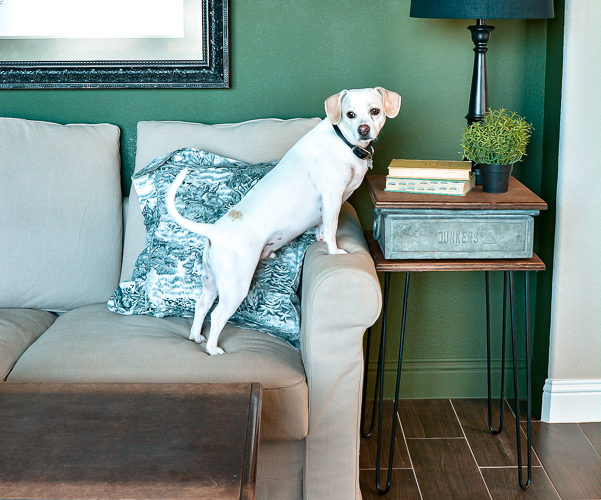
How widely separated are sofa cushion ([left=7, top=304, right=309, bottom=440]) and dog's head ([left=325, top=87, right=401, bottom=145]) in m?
0.60

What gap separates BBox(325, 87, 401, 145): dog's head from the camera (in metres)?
1.92

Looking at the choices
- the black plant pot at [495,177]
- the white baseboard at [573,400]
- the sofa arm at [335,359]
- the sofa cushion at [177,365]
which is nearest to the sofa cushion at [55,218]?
the sofa cushion at [177,365]

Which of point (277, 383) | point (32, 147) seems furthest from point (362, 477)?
point (32, 147)

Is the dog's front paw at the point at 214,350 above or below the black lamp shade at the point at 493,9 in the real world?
below

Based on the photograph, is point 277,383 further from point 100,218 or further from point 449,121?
point 449,121

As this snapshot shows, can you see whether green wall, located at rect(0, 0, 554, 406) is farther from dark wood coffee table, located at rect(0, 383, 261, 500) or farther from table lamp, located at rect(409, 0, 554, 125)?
dark wood coffee table, located at rect(0, 383, 261, 500)

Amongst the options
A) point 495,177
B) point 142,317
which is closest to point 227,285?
point 142,317

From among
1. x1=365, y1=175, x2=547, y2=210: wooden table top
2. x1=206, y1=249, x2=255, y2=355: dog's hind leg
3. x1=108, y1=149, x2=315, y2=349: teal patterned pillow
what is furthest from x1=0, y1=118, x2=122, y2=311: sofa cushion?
x1=365, y1=175, x2=547, y2=210: wooden table top

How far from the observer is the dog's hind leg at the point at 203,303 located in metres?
1.99

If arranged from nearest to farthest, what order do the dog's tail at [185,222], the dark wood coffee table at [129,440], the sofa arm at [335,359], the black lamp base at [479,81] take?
the dark wood coffee table at [129,440]
the sofa arm at [335,359]
the dog's tail at [185,222]
the black lamp base at [479,81]

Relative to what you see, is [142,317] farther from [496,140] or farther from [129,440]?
[496,140]

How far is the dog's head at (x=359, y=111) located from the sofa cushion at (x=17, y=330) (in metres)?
1.03

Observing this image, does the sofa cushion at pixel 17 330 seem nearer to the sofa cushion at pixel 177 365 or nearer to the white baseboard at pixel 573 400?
the sofa cushion at pixel 177 365

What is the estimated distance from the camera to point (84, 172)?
7.66 ft
